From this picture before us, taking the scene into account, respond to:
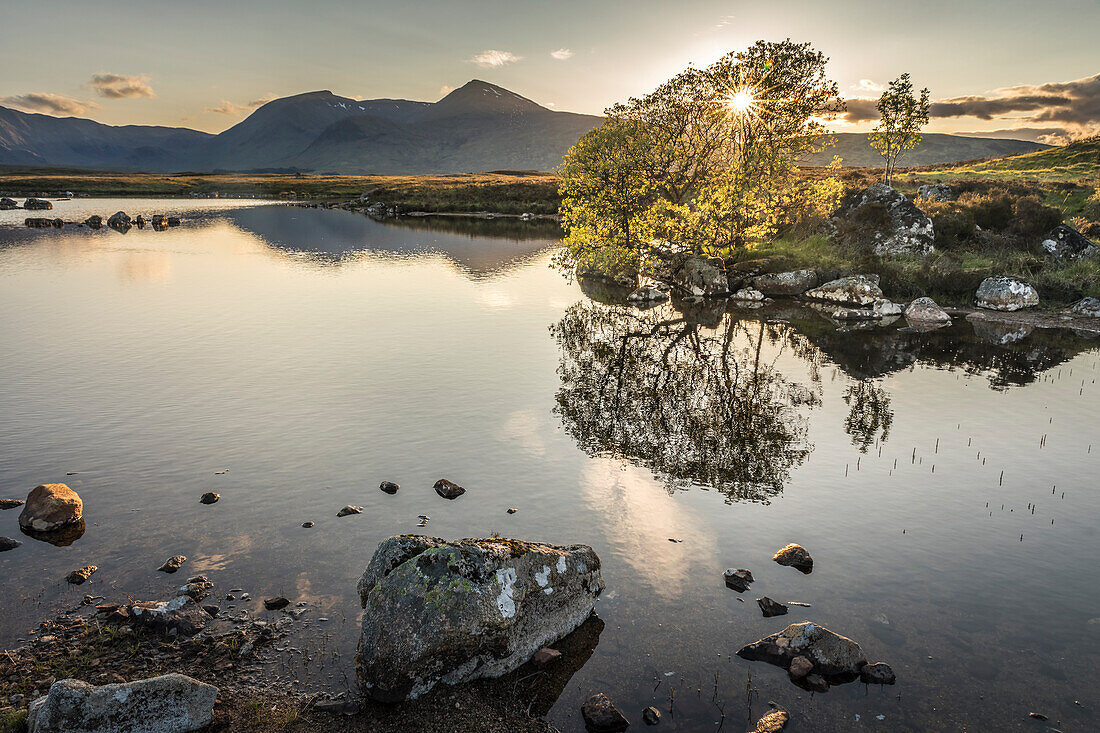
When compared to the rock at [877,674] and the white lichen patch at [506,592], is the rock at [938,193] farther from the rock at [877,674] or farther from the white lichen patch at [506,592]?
the white lichen patch at [506,592]

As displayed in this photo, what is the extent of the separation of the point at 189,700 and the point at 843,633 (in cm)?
1157

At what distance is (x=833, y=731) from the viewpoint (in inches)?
367

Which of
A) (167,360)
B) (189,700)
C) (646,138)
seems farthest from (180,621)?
(646,138)

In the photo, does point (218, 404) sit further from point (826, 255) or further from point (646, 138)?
point (826, 255)

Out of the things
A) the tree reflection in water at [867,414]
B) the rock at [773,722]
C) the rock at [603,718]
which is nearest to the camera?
the rock at [773,722]

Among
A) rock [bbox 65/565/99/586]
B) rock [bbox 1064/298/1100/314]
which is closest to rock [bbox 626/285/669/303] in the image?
rock [bbox 1064/298/1100/314]

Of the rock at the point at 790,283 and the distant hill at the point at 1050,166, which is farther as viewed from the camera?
the distant hill at the point at 1050,166

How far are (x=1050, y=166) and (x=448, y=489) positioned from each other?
437 ft

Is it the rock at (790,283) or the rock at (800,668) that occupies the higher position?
the rock at (790,283)

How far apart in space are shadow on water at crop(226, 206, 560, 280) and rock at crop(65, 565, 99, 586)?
44.9 metres

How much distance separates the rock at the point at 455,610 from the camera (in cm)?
966

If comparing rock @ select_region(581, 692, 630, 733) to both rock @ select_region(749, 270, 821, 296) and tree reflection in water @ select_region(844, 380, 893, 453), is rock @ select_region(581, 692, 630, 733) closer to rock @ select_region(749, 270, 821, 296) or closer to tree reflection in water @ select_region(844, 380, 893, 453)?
tree reflection in water @ select_region(844, 380, 893, 453)

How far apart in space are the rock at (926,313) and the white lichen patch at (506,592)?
39.6 meters

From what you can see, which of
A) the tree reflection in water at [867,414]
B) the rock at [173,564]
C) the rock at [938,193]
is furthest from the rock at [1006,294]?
the rock at [173,564]
